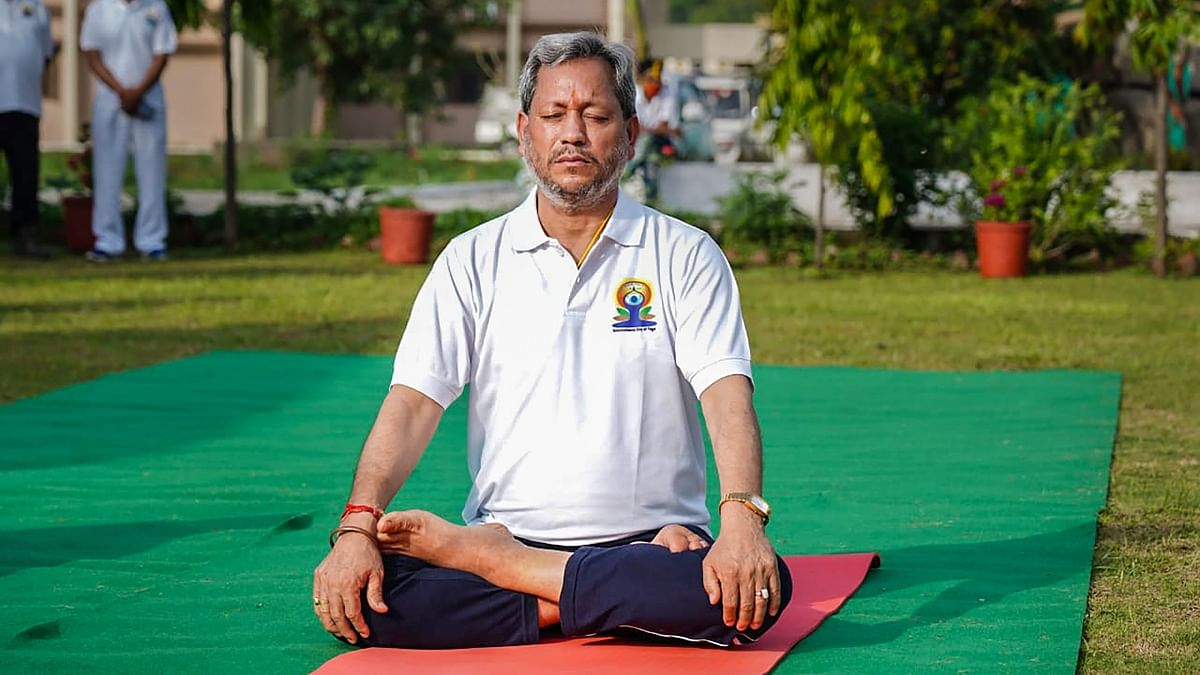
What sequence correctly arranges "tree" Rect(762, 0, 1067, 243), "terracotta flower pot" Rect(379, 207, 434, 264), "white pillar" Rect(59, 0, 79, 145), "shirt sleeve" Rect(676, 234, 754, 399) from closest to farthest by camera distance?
"shirt sleeve" Rect(676, 234, 754, 399)
"tree" Rect(762, 0, 1067, 243)
"terracotta flower pot" Rect(379, 207, 434, 264)
"white pillar" Rect(59, 0, 79, 145)

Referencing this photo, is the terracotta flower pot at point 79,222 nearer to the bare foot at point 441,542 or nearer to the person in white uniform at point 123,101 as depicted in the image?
the person in white uniform at point 123,101

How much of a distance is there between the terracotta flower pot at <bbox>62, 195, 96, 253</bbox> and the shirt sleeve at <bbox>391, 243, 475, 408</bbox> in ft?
32.7

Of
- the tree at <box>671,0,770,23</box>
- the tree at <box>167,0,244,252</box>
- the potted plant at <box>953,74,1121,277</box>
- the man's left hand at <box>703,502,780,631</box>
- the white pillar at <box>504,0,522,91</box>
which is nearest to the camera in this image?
the man's left hand at <box>703,502,780,631</box>

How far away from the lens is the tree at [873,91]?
39.9 feet

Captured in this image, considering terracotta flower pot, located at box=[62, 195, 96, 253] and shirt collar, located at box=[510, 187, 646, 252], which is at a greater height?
shirt collar, located at box=[510, 187, 646, 252]

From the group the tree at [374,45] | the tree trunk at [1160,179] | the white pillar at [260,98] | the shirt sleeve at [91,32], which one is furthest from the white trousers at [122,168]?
the white pillar at [260,98]

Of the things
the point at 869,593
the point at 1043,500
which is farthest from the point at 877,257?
the point at 869,593

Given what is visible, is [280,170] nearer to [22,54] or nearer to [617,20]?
[617,20]

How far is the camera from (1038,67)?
58.6 feet

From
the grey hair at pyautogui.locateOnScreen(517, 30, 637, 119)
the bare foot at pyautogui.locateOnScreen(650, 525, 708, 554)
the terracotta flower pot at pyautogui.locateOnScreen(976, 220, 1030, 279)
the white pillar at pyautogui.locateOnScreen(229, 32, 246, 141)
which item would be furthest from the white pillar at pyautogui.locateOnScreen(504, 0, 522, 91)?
the bare foot at pyautogui.locateOnScreen(650, 525, 708, 554)

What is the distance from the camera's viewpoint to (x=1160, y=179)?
12.3 m

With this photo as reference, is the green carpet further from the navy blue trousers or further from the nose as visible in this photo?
the nose

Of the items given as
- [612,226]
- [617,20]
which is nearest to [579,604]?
[612,226]

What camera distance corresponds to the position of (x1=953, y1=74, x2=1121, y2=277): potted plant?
1269cm
